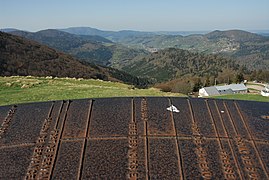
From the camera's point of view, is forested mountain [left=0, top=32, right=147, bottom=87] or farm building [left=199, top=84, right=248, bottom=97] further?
forested mountain [left=0, top=32, right=147, bottom=87]

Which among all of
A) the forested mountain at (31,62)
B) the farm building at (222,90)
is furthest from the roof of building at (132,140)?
the forested mountain at (31,62)

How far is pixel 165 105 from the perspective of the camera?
19.9ft

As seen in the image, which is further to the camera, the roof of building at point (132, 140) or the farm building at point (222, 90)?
the farm building at point (222, 90)

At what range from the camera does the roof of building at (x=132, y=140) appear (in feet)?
13.6

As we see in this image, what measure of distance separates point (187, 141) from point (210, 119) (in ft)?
3.35

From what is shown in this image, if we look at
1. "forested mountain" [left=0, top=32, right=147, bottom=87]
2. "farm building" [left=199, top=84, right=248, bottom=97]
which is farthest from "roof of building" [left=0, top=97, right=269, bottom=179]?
"forested mountain" [left=0, top=32, right=147, bottom=87]

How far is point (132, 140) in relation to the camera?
4.75m

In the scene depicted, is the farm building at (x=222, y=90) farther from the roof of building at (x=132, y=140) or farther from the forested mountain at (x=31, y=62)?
the roof of building at (x=132, y=140)

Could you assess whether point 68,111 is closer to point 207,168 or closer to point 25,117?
point 25,117

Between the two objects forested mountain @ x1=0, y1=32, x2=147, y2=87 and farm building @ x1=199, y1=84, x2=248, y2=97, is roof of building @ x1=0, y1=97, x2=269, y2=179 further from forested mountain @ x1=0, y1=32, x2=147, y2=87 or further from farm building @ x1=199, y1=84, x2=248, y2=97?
forested mountain @ x1=0, y1=32, x2=147, y2=87

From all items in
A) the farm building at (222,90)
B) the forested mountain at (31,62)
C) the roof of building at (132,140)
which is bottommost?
the farm building at (222,90)

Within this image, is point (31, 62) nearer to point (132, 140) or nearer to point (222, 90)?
point (222, 90)

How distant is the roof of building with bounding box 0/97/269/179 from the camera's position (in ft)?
13.6

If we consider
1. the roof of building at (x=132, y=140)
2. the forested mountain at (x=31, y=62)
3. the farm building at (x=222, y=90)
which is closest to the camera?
the roof of building at (x=132, y=140)
